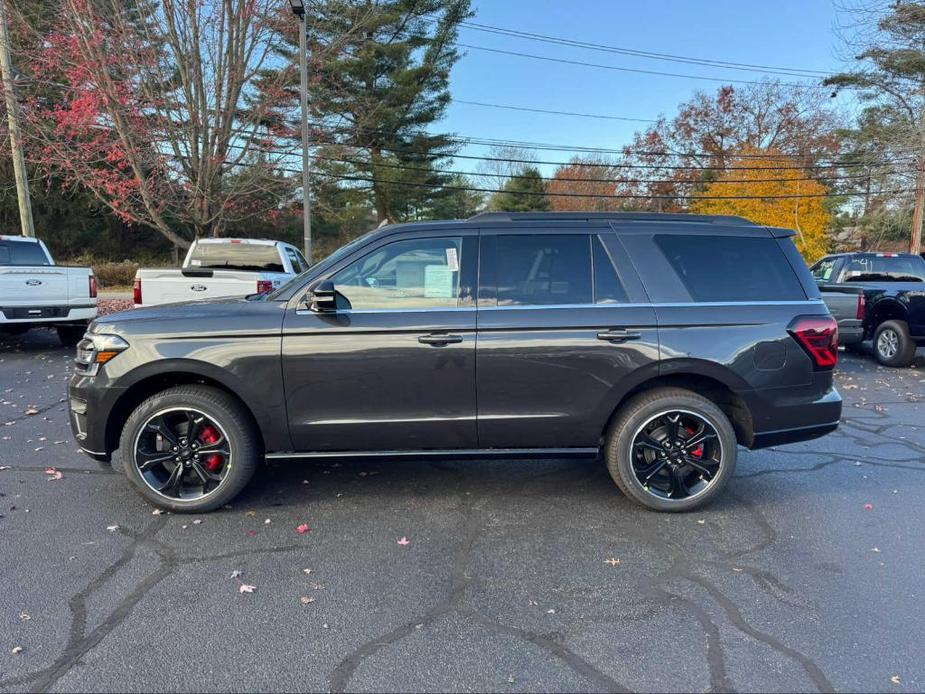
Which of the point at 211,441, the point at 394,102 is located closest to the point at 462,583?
the point at 211,441

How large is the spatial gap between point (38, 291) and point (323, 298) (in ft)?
25.3

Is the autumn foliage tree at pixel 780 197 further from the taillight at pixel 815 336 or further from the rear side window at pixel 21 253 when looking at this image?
the rear side window at pixel 21 253

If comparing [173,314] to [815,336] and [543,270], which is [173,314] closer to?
[543,270]

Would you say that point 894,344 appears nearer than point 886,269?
Yes

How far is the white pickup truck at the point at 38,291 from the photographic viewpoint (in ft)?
27.9

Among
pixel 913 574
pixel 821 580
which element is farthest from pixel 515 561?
pixel 913 574

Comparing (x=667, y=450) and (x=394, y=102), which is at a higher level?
(x=394, y=102)

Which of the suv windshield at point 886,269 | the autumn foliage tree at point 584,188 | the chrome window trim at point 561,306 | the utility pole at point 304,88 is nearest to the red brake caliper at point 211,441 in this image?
the chrome window trim at point 561,306

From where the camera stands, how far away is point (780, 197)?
32.4 metres

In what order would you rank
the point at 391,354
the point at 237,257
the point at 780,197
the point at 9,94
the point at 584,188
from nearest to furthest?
the point at 391,354 < the point at 237,257 < the point at 9,94 < the point at 780,197 < the point at 584,188

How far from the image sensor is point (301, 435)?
362cm

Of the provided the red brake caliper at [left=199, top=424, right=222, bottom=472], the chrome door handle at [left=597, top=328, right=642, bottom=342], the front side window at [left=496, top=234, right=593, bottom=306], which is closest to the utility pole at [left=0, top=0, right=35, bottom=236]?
the red brake caliper at [left=199, top=424, right=222, bottom=472]

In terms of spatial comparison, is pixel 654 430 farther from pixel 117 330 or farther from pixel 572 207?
pixel 572 207

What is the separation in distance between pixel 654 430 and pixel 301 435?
2.30 meters
